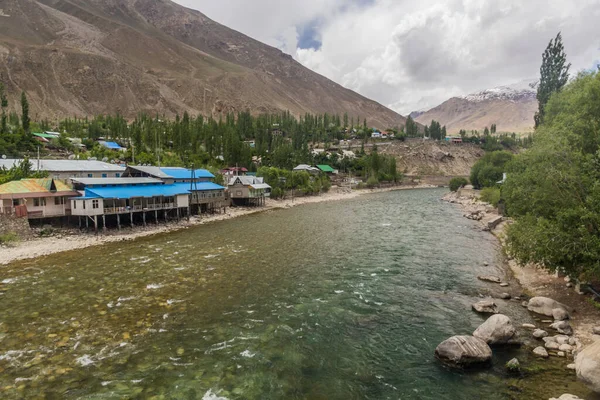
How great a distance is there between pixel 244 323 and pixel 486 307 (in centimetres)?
1425

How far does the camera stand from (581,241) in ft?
59.3

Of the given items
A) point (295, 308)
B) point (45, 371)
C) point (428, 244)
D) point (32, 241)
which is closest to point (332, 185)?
point (428, 244)

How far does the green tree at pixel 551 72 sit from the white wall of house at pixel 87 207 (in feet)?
218

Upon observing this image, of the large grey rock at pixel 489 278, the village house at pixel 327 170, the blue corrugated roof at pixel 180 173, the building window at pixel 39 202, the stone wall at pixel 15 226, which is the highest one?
the village house at pixel 327 170

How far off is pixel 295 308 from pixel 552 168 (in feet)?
58.1

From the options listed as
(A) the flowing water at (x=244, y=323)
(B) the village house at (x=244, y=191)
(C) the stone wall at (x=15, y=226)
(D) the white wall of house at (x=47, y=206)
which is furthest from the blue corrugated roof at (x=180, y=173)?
(A) the flowing water at (x=244, y=323)

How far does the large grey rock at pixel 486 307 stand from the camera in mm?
20675

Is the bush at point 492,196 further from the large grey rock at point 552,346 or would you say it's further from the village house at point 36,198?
the village house at point 36,198

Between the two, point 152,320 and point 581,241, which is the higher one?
point 581,241

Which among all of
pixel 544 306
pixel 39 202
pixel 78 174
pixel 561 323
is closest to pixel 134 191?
pixel 39 202

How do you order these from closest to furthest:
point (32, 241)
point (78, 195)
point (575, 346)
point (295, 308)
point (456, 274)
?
1. point (575, 346)
2. point (295, 308)
3. point (456, 274)
4. point (32, 241)
5. point (78, 195)

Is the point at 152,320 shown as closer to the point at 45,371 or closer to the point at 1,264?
the point at 45,371

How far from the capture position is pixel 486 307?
20906 millimetres

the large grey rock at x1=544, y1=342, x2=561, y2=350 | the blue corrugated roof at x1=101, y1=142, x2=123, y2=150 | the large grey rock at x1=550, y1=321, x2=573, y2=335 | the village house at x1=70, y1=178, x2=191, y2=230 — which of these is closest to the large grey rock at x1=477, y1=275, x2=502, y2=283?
the large grey rock at x1=550, y1=321, x2=573, y2=335
